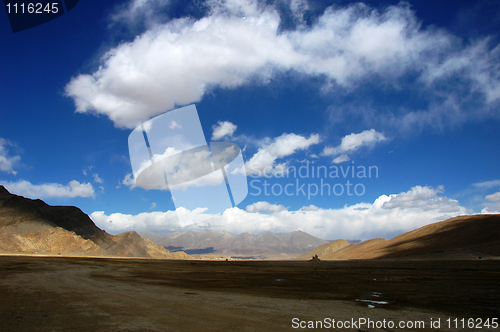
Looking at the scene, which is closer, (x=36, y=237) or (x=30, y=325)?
(x=30, y=325)

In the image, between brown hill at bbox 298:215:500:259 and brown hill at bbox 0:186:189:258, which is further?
brown hill at bbox 0:186:189:258

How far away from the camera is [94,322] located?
7770mm

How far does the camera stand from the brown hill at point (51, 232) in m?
112

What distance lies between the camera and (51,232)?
122438mm

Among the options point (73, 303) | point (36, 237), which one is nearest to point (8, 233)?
point (36, 237)

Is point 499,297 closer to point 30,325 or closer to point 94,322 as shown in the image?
point 94,322

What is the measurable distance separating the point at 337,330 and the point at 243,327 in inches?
102

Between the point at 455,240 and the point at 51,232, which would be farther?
the point at 51,232

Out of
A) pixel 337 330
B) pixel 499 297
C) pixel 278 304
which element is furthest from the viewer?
pixel 499 297

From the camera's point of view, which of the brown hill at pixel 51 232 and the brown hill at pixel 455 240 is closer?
the brown hill at pixel 455 240

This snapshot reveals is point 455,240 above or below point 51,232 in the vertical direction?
below

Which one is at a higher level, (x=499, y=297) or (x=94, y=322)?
(x=94, y=322)

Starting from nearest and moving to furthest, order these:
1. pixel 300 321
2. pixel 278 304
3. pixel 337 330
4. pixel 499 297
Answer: pixel 337 330, pixel 300 321, pixel 278 304, pixel 499 297

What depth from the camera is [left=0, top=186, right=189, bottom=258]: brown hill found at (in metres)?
112
